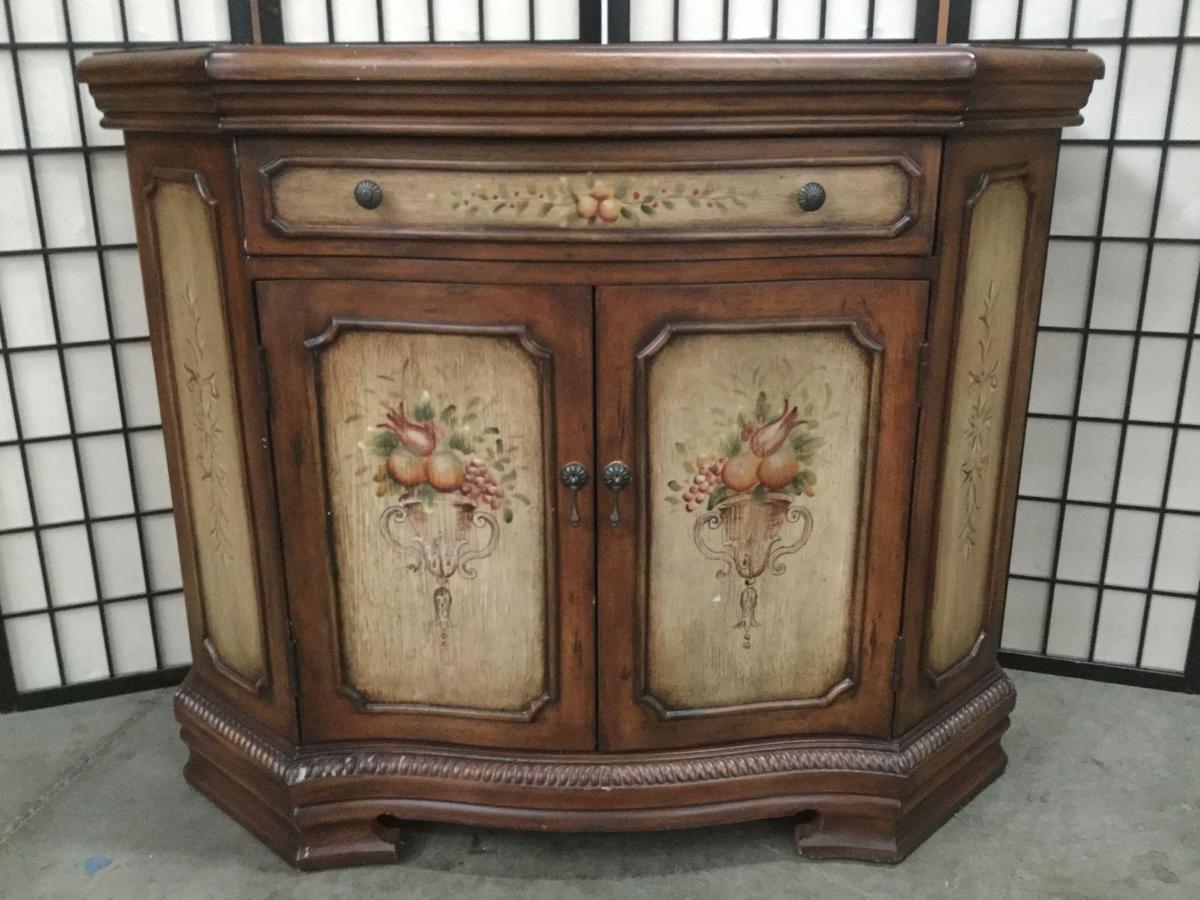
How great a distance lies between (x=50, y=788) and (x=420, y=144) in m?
1.32

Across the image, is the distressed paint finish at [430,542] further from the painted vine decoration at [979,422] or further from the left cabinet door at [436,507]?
the painted vine decoration at [979,422]

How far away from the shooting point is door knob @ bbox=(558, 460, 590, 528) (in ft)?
4.75

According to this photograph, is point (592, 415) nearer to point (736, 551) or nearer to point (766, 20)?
point (736, 551)

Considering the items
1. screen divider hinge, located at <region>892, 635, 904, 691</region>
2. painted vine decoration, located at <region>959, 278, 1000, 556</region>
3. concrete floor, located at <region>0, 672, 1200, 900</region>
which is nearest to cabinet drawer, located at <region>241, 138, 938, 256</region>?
painted vine decoration, located at <region>959, 278, 1000, 556</region>

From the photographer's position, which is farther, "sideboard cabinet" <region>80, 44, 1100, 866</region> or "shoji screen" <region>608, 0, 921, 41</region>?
"shoji screen" <region>608, 0, 921, 41</region>

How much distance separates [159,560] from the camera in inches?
82.2

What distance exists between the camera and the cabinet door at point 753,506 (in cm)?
141

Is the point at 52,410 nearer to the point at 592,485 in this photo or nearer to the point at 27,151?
the point at 27,151

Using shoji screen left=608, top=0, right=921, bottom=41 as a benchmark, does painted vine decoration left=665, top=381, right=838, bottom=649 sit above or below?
below

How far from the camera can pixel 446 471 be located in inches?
58.1

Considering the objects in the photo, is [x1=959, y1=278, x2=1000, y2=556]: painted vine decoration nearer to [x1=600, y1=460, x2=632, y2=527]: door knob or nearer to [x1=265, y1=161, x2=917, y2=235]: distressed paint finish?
[x1=265, y1=161, x2=917, y2=235]: distressed paint finish

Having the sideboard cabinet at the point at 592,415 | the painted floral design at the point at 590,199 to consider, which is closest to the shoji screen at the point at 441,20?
the sideboard cabinet at the point at 592,415

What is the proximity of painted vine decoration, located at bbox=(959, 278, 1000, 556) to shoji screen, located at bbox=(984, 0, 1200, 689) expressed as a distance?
1.57 ft

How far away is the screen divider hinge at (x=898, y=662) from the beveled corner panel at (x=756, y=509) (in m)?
0.06
